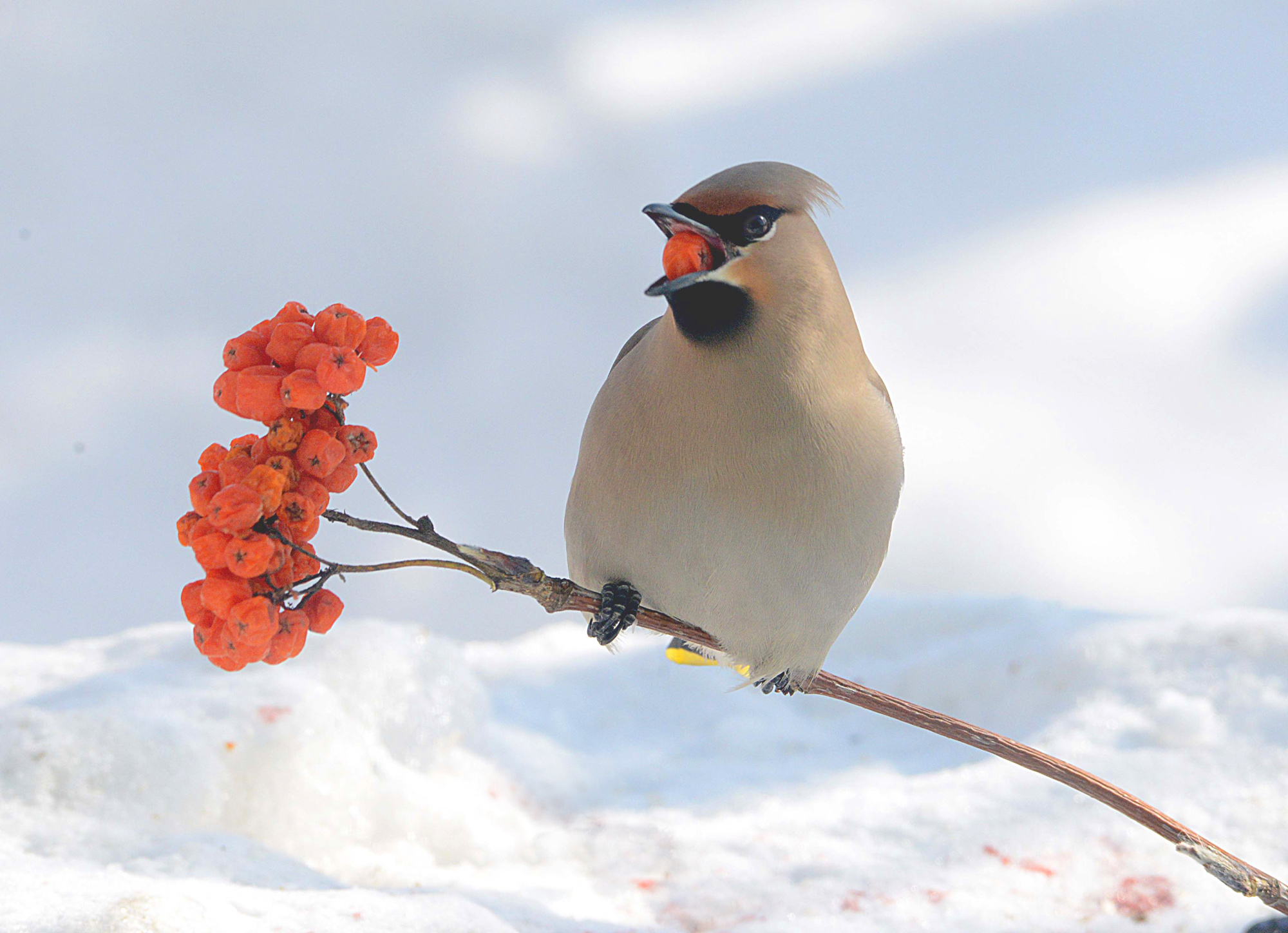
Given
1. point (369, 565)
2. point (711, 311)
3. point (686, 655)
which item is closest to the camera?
point (369, 565)

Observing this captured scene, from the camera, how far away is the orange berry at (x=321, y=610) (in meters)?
1.09

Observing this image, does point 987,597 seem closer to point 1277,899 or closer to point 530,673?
point 530,673

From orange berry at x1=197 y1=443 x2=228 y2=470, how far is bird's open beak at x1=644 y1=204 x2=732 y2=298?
1.38 ft

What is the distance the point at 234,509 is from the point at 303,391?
118 millimetres

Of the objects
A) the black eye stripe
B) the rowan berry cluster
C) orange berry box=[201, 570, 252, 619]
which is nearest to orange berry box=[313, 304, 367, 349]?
the rowan berry cluster

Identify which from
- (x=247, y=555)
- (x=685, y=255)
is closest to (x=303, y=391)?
(x=247, y=555)

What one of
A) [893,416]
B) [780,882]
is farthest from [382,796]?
[893,416]

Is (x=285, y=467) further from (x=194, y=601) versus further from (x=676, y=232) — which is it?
(x=676, y=232)

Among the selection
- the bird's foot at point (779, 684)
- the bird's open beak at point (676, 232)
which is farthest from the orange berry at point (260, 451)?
→ the bird's foot at point (779, 684)

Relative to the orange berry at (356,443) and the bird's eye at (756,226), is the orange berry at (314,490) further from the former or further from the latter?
the bird's eye at (756,226)

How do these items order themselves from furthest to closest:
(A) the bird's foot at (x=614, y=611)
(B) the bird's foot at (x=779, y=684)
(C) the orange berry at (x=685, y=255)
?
(B) the bird's foot at (x=779, y=684) < (A) the bird's foot at (x=614, y=611) < (C) the orange berry at (x=685, y=255)

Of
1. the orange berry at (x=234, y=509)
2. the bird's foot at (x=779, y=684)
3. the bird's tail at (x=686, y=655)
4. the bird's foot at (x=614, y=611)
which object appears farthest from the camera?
the bird's tail at (x=686, y=655)

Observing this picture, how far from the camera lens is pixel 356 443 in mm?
1074

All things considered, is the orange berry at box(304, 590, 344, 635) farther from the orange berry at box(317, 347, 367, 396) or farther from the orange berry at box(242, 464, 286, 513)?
the orange berry at box(317, 347, 367, 396)
